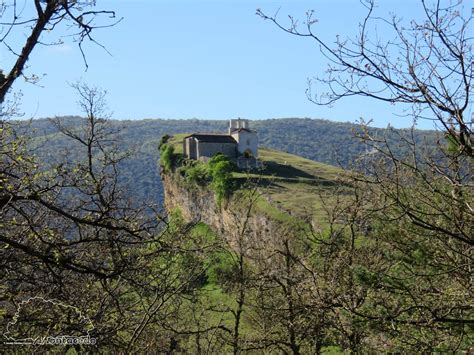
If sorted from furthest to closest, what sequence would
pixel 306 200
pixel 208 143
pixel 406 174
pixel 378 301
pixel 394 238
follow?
1. pixel 208 143
2. pixel 306 200
3. pixel 394 238
4. pixel 378 301
5. pixel 406 174

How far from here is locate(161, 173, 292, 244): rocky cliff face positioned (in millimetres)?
38750

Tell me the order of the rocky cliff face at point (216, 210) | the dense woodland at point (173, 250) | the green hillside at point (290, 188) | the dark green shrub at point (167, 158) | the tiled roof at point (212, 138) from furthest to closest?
the dark green shrub at point (167, 158) < the tiled roof at point (212, 138) < the rocky cliff face at point (216, 210) < the green hillside at point (290, 188) < the dense woodland at point (173, 250)

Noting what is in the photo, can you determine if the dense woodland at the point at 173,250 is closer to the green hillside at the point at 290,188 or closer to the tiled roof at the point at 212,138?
the green hillside at the point at 290,188

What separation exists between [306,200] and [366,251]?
1103 inches

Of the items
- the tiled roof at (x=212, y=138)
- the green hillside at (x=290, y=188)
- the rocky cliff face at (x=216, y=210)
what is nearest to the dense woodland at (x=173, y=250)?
the green hillside at (x=290, y=188)

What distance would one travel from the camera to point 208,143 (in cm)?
6438

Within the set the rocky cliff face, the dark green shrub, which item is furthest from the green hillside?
the dark green shrub

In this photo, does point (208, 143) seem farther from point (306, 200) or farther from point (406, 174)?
point (406, 174)

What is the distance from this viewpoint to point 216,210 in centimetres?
5069

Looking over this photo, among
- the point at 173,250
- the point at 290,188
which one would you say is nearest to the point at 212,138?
the point at 290,188

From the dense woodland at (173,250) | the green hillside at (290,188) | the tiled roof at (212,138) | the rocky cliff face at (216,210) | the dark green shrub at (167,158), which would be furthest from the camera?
the dark green shrub at (167,158)

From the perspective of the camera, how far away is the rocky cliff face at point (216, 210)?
38.8 metres

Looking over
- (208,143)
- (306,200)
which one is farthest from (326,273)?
(208,143)

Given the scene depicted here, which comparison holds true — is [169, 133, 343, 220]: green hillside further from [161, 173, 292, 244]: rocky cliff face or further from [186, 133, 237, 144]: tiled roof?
[186, 133, 237, 144]: tiled roof
